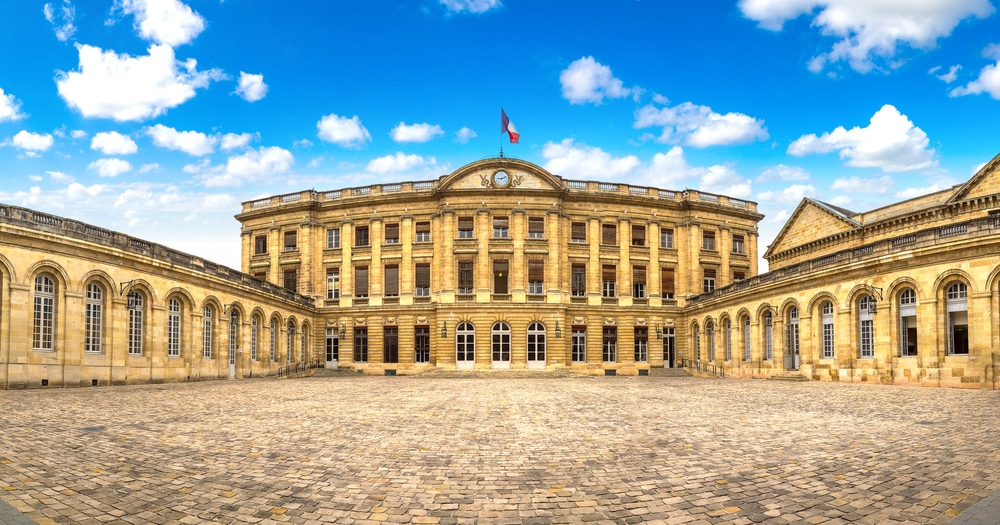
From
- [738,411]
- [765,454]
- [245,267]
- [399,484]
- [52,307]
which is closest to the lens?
[399,484]

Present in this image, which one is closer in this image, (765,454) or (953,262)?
(765,454)

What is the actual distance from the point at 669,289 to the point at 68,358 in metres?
34.0

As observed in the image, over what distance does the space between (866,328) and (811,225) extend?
1533cm

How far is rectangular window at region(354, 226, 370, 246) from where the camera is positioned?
145 ft

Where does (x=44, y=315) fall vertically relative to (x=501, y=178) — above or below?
below

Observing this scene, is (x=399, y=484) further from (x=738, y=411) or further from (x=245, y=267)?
(x=245, y=267)

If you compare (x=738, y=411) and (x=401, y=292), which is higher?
(x=401, y=292)

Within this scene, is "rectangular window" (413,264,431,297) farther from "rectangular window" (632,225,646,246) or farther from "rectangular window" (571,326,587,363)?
"rectangular window" (632,225,646,246)

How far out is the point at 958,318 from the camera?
2236 cm

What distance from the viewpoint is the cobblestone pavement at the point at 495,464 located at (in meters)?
6.13

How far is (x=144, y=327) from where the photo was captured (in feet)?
83.8

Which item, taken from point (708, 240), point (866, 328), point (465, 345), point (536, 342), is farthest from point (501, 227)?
point (866, 328)

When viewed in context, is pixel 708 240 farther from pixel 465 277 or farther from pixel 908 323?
pixel 908 323

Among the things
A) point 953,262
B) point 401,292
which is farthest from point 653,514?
point 401,292
